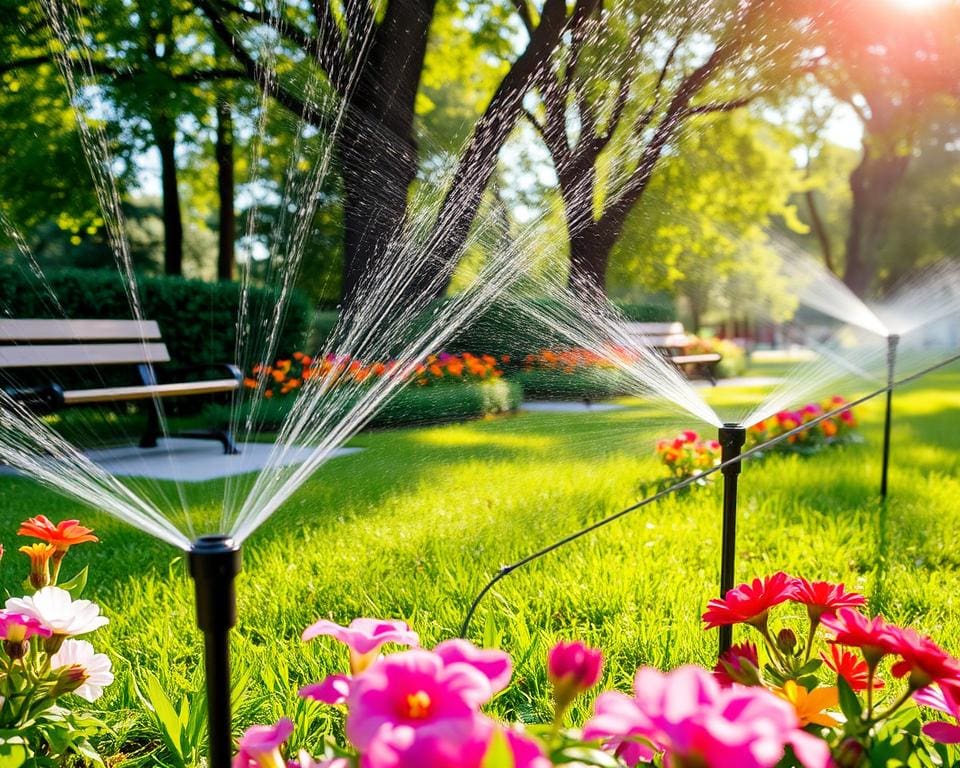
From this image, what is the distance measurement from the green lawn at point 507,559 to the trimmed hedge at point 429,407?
1230 millimetres

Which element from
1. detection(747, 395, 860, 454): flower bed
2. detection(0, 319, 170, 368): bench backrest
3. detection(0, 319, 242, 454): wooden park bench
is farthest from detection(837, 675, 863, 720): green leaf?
detection(0, 319, 170, 368): bench backrest

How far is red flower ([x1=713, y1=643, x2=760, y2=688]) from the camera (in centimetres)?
100

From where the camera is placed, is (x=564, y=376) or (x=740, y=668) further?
(x=564, y=376)

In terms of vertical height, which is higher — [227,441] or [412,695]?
[412,695]

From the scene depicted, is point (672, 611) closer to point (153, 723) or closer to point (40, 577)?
point (153, 723)

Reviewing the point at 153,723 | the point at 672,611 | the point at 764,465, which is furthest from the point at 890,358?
the point at 153,723

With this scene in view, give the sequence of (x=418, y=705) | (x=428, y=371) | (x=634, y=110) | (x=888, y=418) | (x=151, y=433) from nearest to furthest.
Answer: (x=418, y=705) < (x=888, y=418) < (x=634, y=110) < (x=151, y=433) < (x=428, y=371)

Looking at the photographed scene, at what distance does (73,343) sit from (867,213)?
22.3m

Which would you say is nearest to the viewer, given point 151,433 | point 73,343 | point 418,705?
point 418,705

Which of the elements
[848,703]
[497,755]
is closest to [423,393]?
Result: [848,703]

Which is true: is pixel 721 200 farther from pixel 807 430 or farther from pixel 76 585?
pixel 76 585

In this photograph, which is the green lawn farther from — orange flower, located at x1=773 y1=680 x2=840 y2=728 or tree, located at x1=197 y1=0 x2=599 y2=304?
tree, located at x1=197 y1=0 x2=599 y2=304

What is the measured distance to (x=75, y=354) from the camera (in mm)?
5543

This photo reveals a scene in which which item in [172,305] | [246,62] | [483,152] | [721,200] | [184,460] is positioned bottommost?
[184,460]
